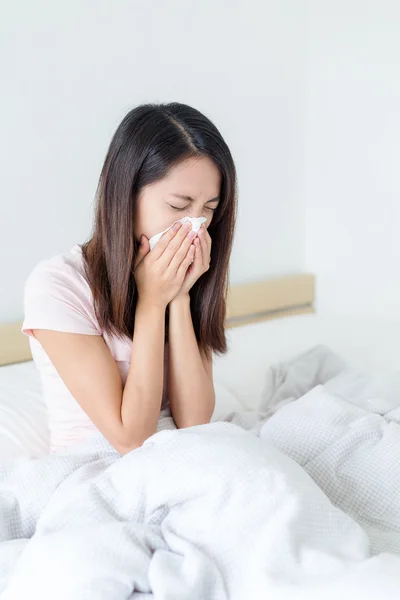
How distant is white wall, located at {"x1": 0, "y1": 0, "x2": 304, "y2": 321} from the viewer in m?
1.85

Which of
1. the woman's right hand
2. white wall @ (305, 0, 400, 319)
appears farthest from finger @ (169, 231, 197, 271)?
white wall @ (305, 0, 400, 319)

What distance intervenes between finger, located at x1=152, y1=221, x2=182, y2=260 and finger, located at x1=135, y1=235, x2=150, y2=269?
0.06ft

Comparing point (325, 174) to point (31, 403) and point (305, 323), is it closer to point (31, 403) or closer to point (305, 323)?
point (305, 323)

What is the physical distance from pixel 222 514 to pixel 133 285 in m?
0.55

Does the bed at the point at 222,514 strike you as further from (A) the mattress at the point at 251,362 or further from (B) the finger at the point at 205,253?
(B) the finger at the point at 205,253

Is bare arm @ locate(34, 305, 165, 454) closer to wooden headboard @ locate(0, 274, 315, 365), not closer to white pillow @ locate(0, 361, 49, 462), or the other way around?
white pillow @ locate(0, 361, 49, 462)

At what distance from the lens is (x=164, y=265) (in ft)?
4.04

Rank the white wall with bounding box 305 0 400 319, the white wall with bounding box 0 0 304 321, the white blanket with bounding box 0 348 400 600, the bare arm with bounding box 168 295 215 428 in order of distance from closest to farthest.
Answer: the white blanket with bounding box 0 348 400 600 → the bare arm with bounding box 168 295 215 428 → the white wall with bounding box 0 0 304 321 → the white wall with bounding box 305 0 400 319

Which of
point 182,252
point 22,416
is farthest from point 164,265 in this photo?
point 22,416

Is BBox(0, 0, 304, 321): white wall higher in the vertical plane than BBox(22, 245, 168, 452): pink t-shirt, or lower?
higher

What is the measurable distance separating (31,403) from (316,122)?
1625 mm

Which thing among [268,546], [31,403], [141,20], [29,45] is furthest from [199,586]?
[141,20]

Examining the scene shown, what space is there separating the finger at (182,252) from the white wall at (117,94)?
794mm

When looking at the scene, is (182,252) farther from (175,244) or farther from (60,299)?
(60,299)
